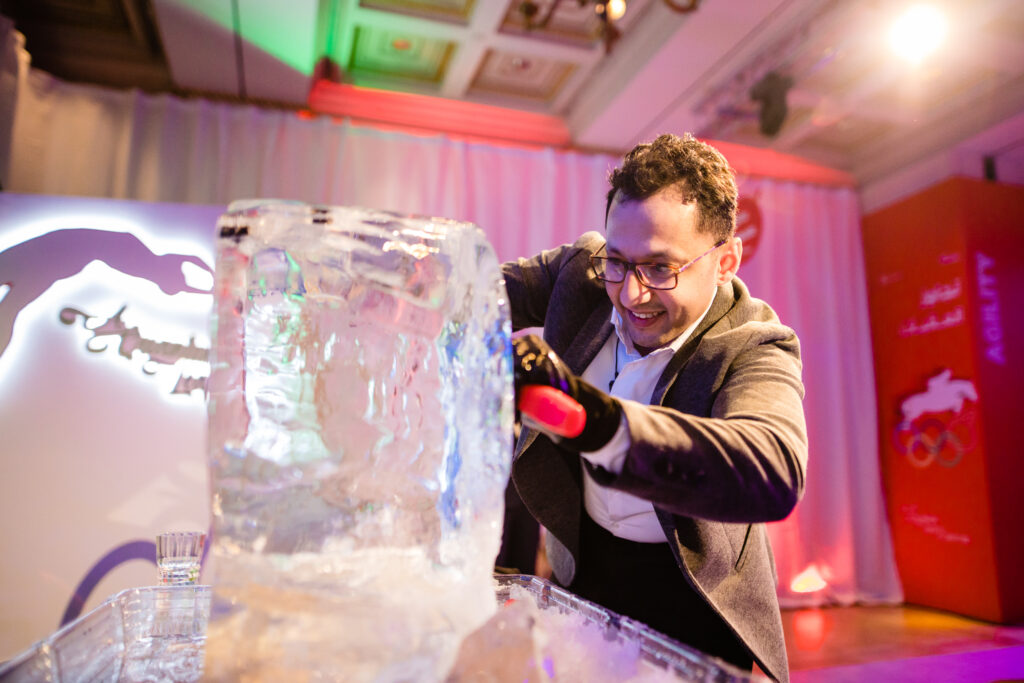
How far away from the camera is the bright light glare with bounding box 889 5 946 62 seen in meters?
2.94

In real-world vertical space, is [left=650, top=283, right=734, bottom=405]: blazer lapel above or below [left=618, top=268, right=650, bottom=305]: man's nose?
below

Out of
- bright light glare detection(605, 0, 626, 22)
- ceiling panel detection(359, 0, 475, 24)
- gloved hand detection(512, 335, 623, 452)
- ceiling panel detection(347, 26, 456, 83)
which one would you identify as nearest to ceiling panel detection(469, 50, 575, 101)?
ceiling panel detection(347, 26, 456, 83)

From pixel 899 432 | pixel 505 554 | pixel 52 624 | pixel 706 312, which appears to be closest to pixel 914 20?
pixel 899 432

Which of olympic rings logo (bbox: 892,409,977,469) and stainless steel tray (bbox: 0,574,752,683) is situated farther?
olympic rings logo (bbox: 892,409,977,469)

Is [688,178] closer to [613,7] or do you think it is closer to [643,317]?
[643,317]

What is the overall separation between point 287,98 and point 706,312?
3292 mm

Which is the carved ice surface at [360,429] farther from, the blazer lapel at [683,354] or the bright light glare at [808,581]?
the bright light glare at [808,581]

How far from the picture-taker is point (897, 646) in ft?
10.3

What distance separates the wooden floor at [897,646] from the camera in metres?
2.69

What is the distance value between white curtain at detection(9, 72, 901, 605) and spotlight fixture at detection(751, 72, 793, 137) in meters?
1.00

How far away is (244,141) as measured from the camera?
3.66 meters

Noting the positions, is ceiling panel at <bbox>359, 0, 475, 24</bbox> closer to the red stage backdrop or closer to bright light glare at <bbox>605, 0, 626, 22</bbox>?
bright light glare at <bbox>605, 0, 626, 22</bbox>

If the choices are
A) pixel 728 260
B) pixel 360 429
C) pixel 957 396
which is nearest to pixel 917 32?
pixel 957 396

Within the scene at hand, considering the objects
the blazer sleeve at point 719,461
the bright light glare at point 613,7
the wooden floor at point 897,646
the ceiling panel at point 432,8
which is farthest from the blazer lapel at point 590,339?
the ceiling panel at point 432,8
